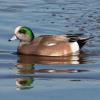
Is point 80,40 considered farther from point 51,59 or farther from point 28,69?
point 28,69

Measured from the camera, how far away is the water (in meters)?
10.8

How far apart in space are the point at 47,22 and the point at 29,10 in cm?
171

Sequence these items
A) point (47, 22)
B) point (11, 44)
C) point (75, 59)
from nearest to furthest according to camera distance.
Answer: point (75, 59)
point (11, 44)
point (47, 22)

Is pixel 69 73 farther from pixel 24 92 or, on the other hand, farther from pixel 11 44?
pixel 11 44

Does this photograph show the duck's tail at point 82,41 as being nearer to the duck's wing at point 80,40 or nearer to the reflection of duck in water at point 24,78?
the duck's wing at point 80,40

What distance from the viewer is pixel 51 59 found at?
550 inches

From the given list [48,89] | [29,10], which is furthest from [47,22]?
[48,89]

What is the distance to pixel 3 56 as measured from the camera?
1408 cm

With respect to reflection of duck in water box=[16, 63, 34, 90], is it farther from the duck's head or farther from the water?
the duck's head

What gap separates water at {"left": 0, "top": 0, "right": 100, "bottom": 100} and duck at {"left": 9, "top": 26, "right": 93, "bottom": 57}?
20 centimetres

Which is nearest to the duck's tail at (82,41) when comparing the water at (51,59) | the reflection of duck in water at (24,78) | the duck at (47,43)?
the duck at (47,43)

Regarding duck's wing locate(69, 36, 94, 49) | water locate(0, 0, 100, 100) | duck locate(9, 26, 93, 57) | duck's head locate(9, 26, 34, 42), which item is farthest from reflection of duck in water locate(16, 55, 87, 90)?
duck's wing locate(69, 36, 94, 49)

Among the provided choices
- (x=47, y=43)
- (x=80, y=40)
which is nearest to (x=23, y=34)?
(x=47, y=43)

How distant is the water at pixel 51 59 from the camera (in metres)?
10.8
